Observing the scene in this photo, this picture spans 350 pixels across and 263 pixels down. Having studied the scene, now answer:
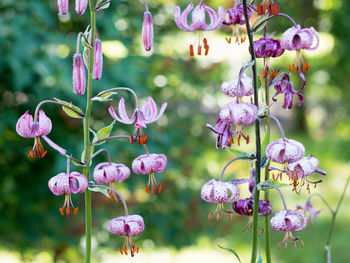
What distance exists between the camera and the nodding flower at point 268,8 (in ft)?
2.02

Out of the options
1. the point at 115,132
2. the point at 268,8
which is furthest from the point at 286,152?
the point at 115,132

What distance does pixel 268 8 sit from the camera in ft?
2.09

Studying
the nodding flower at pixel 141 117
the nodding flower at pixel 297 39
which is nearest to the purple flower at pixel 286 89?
the nodding flower at pixel 297 39

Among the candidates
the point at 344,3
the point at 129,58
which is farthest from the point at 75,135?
the point at 344,3

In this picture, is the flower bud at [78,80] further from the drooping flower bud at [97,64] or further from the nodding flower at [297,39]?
the nodding flower at [297,39]

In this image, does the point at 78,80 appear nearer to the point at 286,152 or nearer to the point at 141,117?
the point at 141,117

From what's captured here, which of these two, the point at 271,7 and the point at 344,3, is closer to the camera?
the point at 271,7

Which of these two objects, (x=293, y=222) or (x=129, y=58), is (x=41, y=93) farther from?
(x=293, y=222)

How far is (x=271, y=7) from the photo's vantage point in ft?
2.06

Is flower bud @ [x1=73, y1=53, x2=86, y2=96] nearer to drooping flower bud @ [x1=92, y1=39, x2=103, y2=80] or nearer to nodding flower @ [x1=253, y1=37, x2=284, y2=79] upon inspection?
drooping flower bud @ [x1=92, y1=39, x2=103, y2=80]

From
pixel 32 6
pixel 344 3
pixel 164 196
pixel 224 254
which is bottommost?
pixel 224 254

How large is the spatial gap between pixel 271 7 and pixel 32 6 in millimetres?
1426

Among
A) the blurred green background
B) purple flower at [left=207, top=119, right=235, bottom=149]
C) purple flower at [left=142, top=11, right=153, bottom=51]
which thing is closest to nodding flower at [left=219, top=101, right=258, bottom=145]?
purple flower at [left=207, top=119, right=235, bottom=149]

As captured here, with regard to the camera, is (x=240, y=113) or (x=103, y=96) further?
(x=103, y=96)
